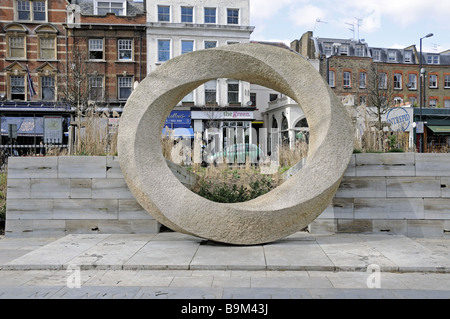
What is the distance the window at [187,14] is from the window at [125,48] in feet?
12.4

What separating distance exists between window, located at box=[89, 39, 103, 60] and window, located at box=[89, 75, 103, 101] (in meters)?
1.46

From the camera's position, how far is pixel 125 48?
2909cm

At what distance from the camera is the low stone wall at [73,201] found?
791cm

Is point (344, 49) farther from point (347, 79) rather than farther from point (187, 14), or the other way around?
point (187, 14)

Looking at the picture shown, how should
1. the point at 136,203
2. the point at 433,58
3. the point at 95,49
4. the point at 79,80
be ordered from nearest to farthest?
the point at 136,203 → the point at 79,80 → the point at 95,49 → the point at 433,58

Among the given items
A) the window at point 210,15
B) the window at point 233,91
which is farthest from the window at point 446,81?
the window at point 210,15

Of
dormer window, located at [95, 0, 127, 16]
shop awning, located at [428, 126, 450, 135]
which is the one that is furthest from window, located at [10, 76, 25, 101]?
shop awning, located at [428, 126, 450, 135]

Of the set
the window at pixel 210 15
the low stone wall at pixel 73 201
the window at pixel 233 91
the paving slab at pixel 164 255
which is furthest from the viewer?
the window at pixel 233 91

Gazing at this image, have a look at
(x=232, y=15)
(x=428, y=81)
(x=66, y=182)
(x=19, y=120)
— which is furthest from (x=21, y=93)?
(x=428, y=81)

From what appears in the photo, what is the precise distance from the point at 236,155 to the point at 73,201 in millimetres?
7856

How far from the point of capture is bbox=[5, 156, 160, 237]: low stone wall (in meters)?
7.91

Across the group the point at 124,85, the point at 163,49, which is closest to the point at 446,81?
the point at 163,49

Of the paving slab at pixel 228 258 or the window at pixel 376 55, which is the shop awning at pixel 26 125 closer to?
the paving slab at pixel 228 258

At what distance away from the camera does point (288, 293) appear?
4531 mm
